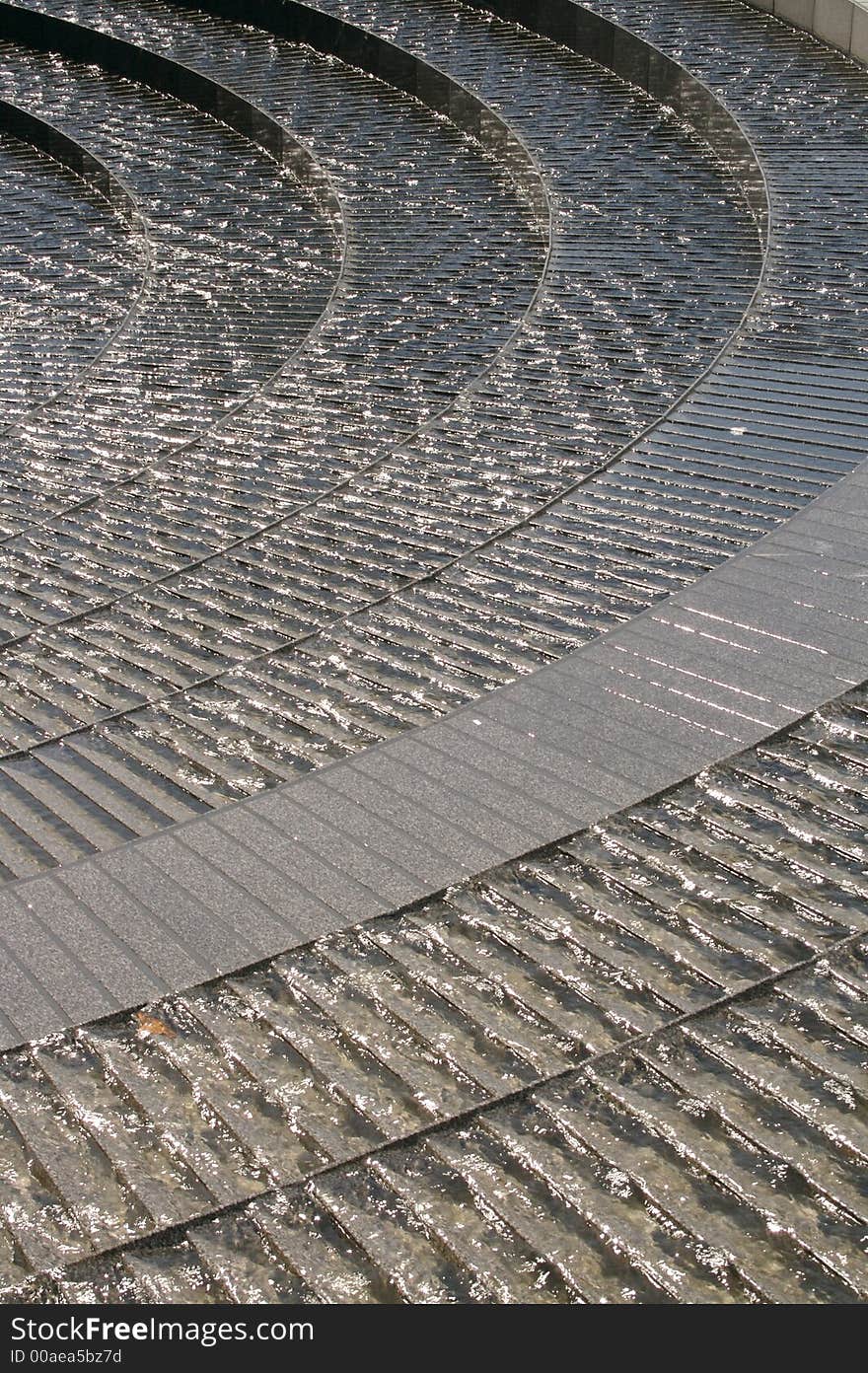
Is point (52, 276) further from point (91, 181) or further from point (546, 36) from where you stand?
point (546, 36)

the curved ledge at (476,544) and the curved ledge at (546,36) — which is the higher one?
the curved ledge at (546,36)

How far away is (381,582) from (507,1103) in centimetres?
471

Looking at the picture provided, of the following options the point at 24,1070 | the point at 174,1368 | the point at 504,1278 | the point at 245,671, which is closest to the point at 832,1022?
the point at 504,1278

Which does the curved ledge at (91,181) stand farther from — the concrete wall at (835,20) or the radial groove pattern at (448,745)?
the concrete wall at (835,20)

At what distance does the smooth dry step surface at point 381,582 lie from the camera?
7.15m

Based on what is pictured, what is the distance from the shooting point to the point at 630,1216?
168 inches

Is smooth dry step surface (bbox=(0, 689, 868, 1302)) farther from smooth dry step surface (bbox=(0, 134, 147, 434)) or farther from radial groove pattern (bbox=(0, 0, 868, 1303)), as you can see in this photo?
smooth dry step surface (bbox=(0, 134, 147, 434))

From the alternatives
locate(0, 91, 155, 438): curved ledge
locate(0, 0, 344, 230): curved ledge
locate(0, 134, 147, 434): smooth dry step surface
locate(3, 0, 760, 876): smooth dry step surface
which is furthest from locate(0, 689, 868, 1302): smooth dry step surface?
locate(0, 0, 344, 230): curved ledge

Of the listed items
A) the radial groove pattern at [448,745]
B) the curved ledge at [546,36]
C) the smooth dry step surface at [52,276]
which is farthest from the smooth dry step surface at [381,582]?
the smooth dry step surface at [52,276]

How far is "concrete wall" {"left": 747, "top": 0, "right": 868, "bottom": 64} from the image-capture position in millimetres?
18453

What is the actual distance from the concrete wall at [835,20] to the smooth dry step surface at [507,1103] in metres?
15.6

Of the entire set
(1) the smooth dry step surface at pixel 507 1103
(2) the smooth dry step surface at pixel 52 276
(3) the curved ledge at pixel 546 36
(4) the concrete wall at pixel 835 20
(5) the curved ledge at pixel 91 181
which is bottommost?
(2) the smooth dry step surface at pixel 52 276

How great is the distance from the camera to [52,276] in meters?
16.5

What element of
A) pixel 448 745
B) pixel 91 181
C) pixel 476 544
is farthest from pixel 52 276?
pixel 448 745
